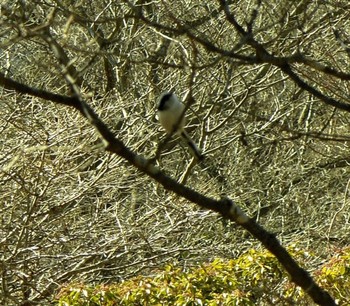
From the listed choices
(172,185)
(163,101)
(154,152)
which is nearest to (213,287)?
(154,152)

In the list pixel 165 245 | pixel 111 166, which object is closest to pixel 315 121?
pixel 165 245

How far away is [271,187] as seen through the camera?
11.1m

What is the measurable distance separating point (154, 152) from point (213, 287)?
42.3 inches

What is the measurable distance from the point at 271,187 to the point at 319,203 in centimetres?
71

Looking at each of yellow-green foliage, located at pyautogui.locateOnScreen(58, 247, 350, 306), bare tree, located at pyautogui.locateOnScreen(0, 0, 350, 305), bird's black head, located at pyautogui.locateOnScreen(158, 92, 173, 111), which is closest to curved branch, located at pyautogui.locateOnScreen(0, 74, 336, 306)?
bare tree, located at pyautogui.locateOnScreen(0, 0, 350, 305)

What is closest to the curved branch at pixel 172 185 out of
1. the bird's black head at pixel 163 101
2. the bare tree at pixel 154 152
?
Answer: the bare tree at pixel 154 152

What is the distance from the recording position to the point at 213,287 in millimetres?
5875

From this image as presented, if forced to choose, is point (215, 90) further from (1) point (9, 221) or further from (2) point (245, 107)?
(1) point (9, 221)

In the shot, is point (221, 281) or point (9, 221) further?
point (9, 221)

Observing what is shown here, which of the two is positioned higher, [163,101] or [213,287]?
[163,101]

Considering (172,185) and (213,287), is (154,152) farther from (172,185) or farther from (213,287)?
(172,185)

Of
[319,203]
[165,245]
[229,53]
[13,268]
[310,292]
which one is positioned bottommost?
[310,292]

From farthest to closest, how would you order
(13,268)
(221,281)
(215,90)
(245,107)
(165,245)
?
(245,107)
(215,90)
(165,245)
(13,268)
(221,281)

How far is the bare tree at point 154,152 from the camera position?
19.0 ft
